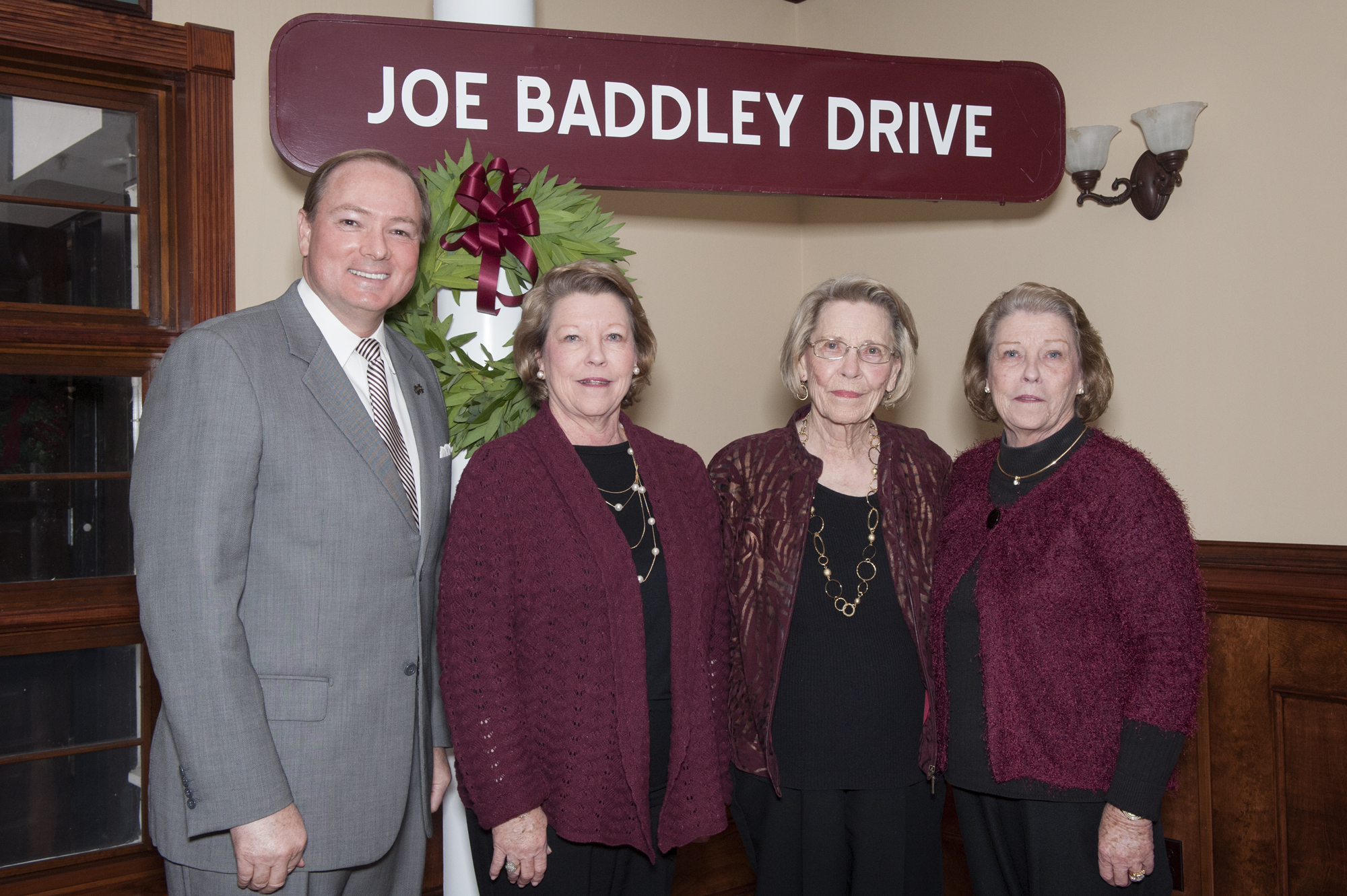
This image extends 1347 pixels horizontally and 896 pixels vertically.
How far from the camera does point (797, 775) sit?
1813 mm

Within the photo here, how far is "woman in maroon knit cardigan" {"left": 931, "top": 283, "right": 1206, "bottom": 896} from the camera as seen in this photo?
1670 mm

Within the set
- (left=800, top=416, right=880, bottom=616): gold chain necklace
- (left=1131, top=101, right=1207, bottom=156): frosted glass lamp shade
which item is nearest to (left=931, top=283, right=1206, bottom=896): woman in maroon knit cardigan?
(left=800, top=416, right=880, bottom=616): gold chain necklace

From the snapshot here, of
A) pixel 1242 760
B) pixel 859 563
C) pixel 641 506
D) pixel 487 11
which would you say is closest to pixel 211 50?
pixel 487 11

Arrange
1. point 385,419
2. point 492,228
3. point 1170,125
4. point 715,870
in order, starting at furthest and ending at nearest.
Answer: point 715,870 → point 1170,125 → point 492,228 → point 385,419

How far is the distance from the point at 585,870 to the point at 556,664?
35 centimetres

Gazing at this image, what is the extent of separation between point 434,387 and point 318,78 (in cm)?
59

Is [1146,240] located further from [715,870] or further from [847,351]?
[715,870]

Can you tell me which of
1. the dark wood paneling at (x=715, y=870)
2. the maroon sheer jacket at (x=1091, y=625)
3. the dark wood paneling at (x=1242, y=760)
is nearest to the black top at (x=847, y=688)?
the maroon sheer jacket at (x=1091, y=625)

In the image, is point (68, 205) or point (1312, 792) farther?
point (68, 205)

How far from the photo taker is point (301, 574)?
4.82ft

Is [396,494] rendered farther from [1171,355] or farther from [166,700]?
[1171,355]

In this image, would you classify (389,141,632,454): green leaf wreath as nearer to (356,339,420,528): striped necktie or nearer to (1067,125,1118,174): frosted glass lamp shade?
(356,339,420,528): striped necktie

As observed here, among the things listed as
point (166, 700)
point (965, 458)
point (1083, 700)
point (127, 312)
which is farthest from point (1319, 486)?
point (127, 312)

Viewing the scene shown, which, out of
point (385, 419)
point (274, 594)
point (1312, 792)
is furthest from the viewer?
point (1312, 792)
